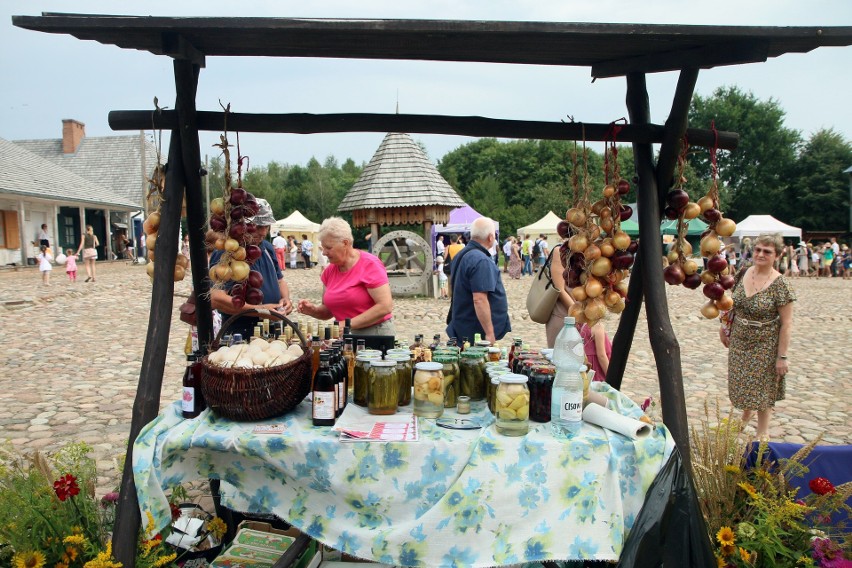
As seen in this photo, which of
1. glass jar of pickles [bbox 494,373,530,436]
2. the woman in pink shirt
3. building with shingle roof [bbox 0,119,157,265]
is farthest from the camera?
building with shingle roof [bbox 0,119,157,265]

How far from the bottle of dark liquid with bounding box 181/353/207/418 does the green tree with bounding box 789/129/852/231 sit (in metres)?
55.5

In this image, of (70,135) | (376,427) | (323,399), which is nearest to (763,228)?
(376,427)

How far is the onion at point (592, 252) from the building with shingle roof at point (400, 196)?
13287mm

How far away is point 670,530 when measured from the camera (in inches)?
99.7

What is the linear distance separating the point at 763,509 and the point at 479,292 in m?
2.66

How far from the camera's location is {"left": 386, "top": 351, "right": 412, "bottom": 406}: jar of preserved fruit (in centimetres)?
299

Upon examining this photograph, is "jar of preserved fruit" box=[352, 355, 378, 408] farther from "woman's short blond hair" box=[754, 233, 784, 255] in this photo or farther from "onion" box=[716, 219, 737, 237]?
"woman's short blond hair" box=[754, 233, 784, 255]

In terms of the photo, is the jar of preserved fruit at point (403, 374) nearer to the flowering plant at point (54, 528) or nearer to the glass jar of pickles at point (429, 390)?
the glass jar of pickles at point (429, 390)

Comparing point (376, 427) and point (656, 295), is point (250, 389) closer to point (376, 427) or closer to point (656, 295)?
point (376, 427)

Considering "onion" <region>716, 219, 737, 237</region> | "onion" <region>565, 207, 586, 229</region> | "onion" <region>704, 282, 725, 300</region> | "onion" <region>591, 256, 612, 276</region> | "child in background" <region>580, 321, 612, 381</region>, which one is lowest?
"child in background" <region>580, 321, 612, 381</region>

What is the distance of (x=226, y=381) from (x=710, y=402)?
19.2ft

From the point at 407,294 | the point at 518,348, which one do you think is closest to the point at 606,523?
Result: the point at 518,348

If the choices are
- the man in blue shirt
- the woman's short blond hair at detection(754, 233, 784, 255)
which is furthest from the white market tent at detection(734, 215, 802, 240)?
the man in blue shirt

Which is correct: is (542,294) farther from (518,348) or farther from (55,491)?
(55,491)
